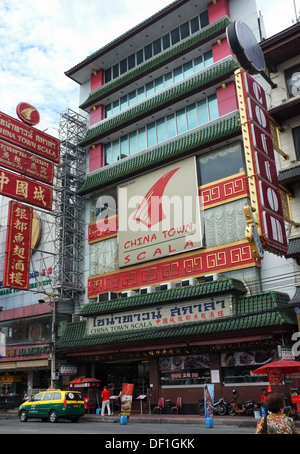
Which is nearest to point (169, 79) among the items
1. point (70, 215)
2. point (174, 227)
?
point (174, 227)

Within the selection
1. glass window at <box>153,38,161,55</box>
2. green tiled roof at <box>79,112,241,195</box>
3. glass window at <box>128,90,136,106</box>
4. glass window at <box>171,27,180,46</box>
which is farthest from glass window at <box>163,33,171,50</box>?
green tiled roof at <box>79,112,241,195</box>

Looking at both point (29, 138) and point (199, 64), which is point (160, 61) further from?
point (29, 138)

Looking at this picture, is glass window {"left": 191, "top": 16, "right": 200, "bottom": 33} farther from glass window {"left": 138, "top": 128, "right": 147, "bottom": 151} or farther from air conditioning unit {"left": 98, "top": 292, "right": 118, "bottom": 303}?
air conditioning unit {"left": 98, "top": 292, "right": 118, "bottom": 303}

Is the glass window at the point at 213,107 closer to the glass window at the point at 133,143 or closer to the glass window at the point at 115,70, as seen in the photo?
the glass window at the point at 133,143

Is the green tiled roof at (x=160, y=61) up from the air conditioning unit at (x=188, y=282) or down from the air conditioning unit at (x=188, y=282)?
up

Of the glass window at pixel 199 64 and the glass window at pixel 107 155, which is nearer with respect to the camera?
the glass window at pixel 199 64

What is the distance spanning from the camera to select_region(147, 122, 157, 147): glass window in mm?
33031

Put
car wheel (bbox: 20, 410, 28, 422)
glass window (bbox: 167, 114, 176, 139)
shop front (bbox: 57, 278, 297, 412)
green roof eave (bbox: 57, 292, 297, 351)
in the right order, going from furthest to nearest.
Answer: glass window (bbox: 167, 114, 176, 139), car wheel (bbox: 20, 410, 28, 422), shop front (bbox: 57, 278, 297, 412), green roof eave (bbox: 57, 292, 297, 351)

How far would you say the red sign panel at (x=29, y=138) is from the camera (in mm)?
32406

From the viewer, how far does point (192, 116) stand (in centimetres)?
3100

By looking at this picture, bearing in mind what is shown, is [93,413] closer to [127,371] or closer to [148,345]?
[127,371]

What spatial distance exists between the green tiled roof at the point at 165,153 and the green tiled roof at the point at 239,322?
9721 mm

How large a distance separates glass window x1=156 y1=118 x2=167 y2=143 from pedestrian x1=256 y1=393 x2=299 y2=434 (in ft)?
90.4

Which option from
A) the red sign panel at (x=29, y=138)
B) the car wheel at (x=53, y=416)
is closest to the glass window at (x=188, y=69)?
the red sign panel at (x=29, y=138)
